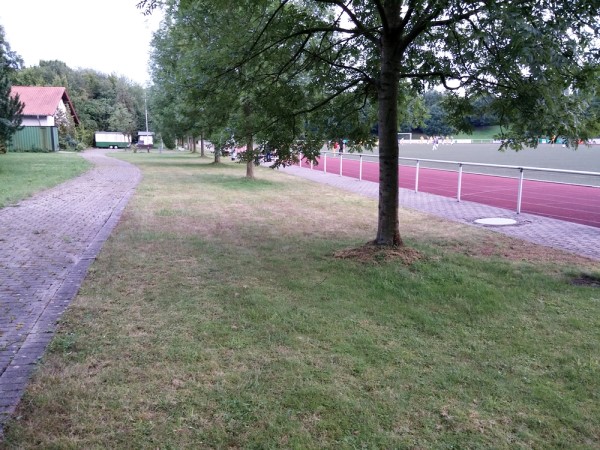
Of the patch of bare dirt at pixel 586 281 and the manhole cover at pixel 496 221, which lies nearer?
the patch of bare dirt at pixel 586 281

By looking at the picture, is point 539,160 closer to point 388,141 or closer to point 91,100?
point 388,141

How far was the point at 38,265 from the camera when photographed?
6758mm

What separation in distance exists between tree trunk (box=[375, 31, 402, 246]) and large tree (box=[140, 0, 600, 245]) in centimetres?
1

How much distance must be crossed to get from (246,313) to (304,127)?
13.4 ft

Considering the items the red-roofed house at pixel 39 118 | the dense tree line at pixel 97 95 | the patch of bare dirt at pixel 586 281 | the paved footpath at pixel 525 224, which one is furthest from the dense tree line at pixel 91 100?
the patch of bare dirt at pixel 586 281

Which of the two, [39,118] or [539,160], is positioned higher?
[39,118]

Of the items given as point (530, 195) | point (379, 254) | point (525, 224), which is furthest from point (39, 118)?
point (379, 254)

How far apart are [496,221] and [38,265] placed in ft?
27.9

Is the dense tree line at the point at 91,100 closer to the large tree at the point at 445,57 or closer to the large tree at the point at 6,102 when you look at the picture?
the large tree at the point at 6,102

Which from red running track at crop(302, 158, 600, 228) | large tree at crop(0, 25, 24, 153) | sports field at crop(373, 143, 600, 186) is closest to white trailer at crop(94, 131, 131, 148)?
sports field at crop(373, 143, 600, 186)

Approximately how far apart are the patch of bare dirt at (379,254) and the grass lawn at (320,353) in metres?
0.06

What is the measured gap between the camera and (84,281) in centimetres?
602

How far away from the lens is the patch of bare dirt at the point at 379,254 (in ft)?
22.6

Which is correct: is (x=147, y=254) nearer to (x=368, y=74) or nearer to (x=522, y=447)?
(x=368, y=74)
